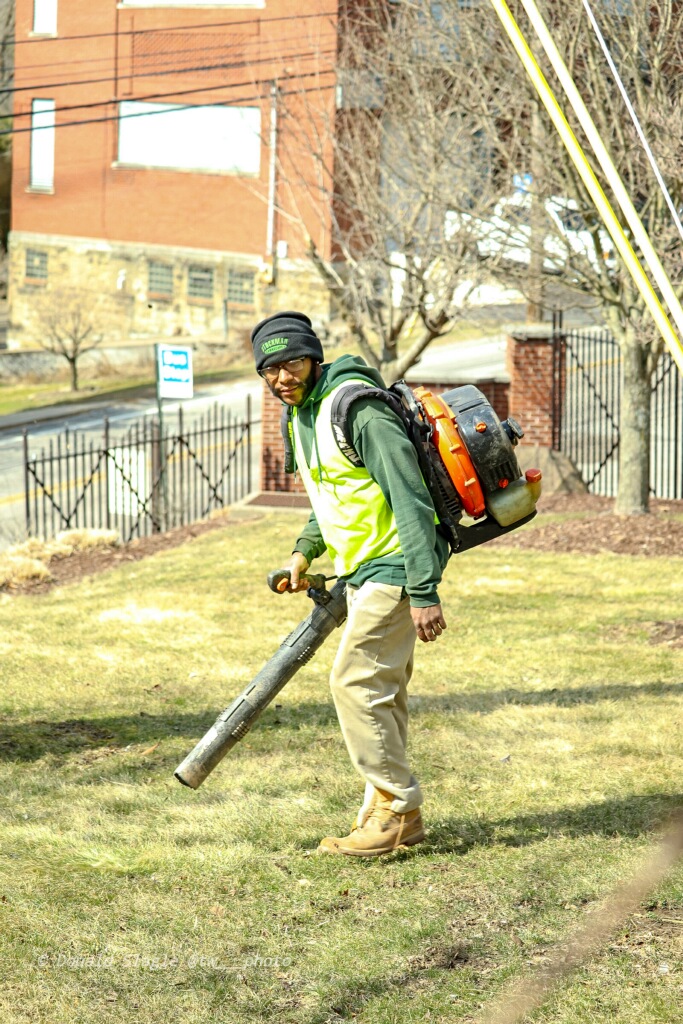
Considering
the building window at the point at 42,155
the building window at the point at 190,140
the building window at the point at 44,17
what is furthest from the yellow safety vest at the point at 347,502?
the building window at the point at 42,155

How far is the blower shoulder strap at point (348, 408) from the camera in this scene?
4250mm

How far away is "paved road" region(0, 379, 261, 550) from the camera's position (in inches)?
981

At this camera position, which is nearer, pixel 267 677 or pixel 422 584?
pixel 422 584

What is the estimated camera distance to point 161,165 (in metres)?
38.4

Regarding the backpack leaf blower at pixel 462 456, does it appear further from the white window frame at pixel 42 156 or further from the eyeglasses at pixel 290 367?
the white window frame at pixel 42 156

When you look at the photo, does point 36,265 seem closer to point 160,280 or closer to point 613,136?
point 160,280

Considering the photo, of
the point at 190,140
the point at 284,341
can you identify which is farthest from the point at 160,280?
the point at 284,341

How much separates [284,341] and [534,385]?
1242 centimetres

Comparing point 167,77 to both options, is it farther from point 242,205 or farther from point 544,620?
point 544,620

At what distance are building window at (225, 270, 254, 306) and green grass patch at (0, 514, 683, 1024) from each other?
98.6ft

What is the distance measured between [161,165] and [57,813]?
35.6 meters

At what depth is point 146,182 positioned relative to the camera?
38.8 m

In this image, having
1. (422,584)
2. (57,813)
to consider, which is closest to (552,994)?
(422,584)

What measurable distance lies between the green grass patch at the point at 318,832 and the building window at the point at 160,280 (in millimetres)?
32008
